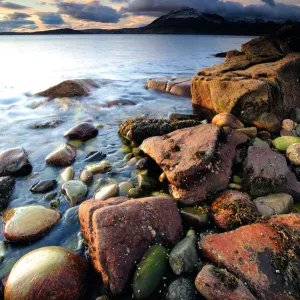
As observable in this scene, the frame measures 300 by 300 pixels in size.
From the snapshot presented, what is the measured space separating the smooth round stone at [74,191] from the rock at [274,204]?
2.82 meters

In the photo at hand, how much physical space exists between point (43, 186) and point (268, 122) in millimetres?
5207

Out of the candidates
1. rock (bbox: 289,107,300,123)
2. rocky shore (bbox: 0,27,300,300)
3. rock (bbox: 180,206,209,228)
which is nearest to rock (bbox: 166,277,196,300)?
rocky shore (bbox: 0,27,300,300)

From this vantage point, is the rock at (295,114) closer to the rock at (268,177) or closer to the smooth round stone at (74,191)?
the rock at (268,177)

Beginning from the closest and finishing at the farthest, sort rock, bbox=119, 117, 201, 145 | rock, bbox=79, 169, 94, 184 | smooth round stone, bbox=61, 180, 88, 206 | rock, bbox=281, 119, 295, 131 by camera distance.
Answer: smooth round stone, bbox=61, 180, 88, 206, rock, bbox=79, 169, 94, 184, rock, bbox=281, 119, 295, 131, rock, bbox=119, 117, 201, 145

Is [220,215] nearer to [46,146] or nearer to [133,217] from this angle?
[133,217]

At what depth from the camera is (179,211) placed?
151 inches

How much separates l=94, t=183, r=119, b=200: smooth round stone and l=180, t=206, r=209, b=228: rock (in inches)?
46.9

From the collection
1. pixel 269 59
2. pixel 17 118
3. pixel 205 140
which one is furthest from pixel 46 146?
pixel 269 59

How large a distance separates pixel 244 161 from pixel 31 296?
373 centimetres

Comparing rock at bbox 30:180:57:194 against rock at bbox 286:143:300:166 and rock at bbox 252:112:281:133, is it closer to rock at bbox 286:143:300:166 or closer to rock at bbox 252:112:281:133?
rock at bbox 286:143:300:166

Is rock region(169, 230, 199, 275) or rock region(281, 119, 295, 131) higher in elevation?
rock region(281, 119, 295, 131)

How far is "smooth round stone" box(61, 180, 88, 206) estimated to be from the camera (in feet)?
14.5

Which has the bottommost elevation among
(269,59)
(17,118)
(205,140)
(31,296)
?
(17,118)

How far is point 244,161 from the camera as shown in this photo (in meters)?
4.62
